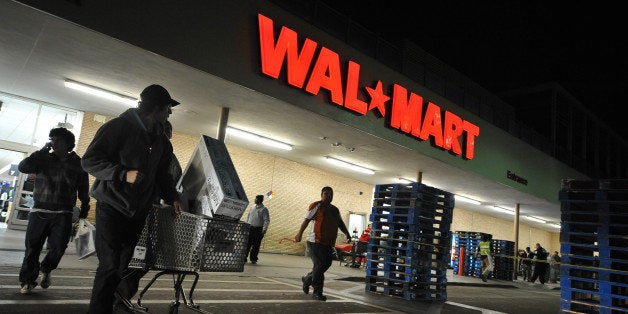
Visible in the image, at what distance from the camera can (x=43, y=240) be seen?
4859mm

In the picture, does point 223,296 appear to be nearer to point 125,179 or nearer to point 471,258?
point 125,179

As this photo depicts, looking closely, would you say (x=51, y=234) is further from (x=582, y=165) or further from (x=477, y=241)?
(x=582, y=165)

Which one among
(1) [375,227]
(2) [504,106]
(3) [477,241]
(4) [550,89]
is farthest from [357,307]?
(4) [550,89]

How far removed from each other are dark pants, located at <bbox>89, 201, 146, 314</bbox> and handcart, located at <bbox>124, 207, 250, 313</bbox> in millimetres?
361

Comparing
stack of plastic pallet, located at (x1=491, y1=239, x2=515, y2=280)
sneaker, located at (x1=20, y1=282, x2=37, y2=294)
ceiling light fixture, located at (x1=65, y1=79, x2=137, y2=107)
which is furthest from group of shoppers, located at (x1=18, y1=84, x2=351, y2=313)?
stack of plastic pallet, located at (x1=491, y1=239, x2=515, y2=280)

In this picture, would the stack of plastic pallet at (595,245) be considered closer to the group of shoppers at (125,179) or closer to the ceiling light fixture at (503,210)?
the group of shoppers at (125,179)

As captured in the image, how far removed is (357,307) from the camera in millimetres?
6535

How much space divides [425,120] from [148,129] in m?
11.7

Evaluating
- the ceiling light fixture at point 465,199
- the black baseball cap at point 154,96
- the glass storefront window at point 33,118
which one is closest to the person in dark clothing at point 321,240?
the black baseball cap at point 154,96

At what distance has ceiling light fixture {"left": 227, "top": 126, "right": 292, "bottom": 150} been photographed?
1394 centimetres

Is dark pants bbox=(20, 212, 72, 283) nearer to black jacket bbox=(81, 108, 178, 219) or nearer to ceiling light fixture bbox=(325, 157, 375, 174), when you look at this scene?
black jacket bbox=(81, 108, 178, 219)

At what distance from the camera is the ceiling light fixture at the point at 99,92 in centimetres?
1063

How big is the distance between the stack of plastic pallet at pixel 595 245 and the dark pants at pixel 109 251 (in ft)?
25.1

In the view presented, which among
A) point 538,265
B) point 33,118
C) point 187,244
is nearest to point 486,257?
point 538,265
